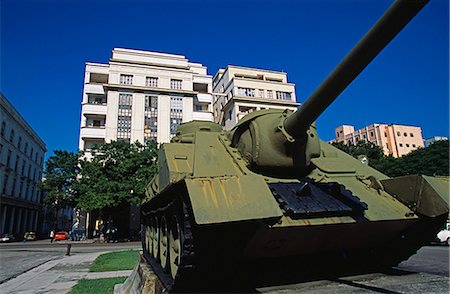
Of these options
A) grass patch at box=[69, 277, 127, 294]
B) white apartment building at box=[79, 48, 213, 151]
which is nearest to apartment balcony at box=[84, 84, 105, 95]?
white apartment building at box=[79, 48, 213, 151]

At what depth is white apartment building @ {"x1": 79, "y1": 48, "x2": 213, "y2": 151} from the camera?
123ft

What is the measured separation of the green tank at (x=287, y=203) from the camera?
3514mm

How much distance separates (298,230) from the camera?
417 centimetres

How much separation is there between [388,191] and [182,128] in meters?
4.65

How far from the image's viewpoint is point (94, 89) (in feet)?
131

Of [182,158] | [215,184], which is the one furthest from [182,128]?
[215,184]

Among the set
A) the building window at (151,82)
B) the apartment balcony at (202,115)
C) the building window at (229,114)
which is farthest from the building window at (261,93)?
the building window at (151,82)

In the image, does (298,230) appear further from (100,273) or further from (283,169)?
(100,273)

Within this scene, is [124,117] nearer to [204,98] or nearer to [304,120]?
[204,98]

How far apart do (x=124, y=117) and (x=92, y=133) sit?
3.85 metres

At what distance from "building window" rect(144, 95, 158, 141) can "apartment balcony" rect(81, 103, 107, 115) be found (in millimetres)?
4768

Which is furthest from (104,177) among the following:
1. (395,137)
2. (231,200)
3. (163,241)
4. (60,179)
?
(395,137)

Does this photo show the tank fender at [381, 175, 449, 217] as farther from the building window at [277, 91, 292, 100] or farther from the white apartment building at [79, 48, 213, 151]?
the building window at [277, 91, 292, 100]

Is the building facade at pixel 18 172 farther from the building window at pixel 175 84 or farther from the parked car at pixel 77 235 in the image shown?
the building window at pixel 175 84
